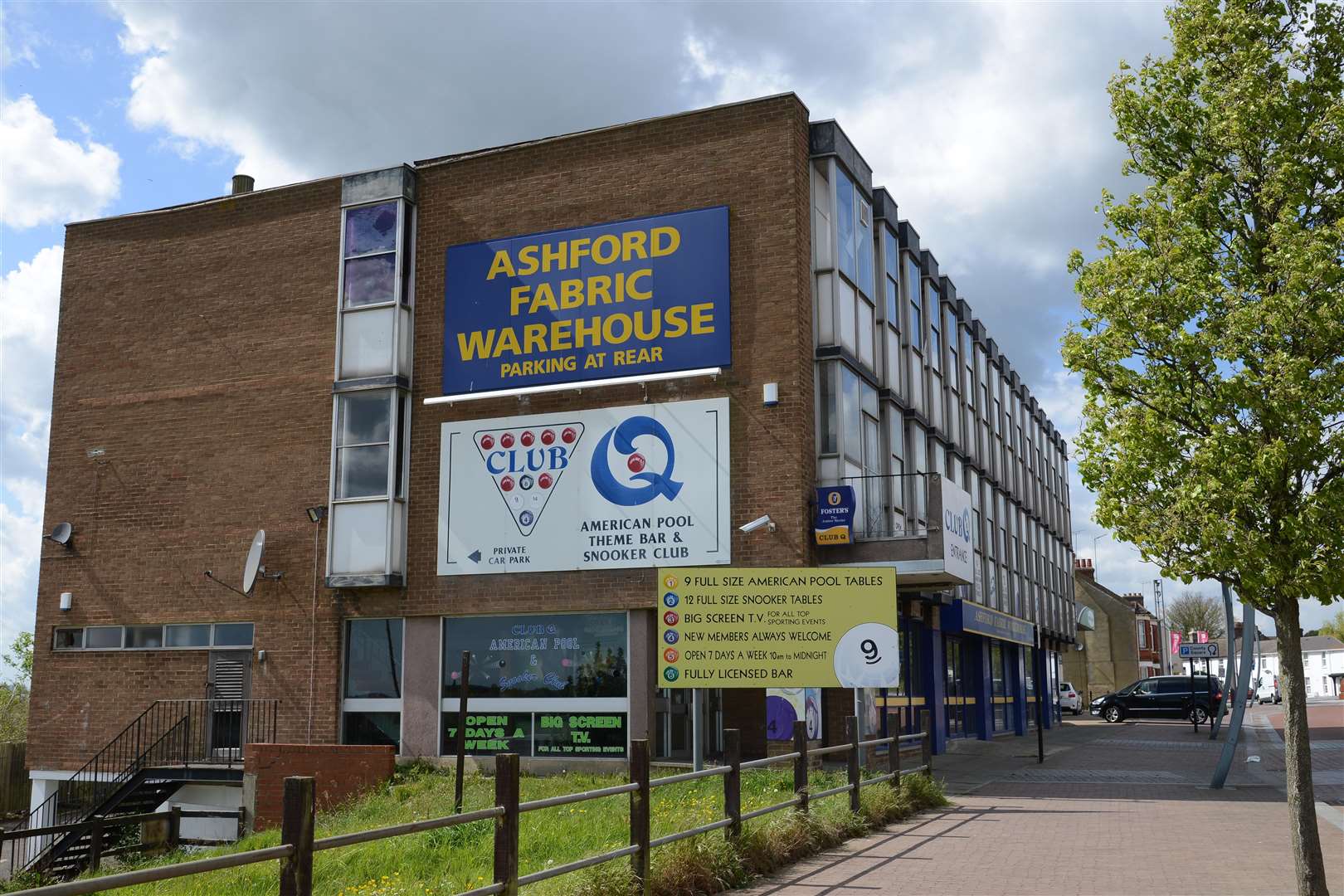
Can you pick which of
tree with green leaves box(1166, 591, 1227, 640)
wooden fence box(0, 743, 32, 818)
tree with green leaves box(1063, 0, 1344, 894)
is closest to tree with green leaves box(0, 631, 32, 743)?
wooden fence box(0, 743, 32, 818)

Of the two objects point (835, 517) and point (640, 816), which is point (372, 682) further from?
point (640, 816)

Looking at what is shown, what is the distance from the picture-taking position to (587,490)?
19.9 meters

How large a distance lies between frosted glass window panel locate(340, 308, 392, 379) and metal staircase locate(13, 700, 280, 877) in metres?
5.98

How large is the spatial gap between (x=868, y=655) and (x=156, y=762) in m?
13.7

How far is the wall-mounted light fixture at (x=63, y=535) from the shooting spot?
23.5 meters

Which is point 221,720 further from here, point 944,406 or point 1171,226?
point 1171,226

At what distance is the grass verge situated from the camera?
32.7 ft

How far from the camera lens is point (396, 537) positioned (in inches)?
825

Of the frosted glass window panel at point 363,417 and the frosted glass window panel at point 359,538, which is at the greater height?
the frosted glass window panel at point 363,417

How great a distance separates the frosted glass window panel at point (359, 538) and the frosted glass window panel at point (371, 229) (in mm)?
4627

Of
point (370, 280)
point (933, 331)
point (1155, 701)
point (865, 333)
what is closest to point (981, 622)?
point (933, 331)

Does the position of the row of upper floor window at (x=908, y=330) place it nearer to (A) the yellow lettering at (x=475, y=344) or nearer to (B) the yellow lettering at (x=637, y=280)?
(B) the yellow lettering at (x=637, y=280)

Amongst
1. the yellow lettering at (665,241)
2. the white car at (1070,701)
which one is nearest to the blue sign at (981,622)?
the yellow lettering at (665,241)

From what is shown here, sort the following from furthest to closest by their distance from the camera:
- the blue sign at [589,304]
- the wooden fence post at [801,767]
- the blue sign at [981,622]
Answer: the blue sign at [981,622] → the blue sign at [589,304] → the wooden fence post at [801,767]
